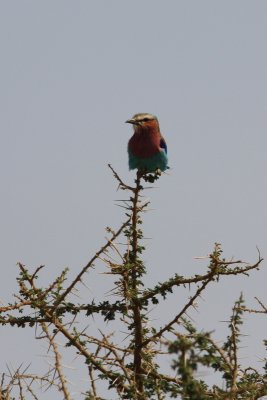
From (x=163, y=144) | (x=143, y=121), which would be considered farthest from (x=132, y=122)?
(x=163, y=144)

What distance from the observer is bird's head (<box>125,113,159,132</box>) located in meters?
10.4

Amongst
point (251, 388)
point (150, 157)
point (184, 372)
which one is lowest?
point (184, 372)

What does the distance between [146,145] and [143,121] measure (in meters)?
0.52

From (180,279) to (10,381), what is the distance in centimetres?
166

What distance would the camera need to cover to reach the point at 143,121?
10.5 m

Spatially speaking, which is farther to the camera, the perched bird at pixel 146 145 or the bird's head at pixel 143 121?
the bird's head at pixel 143 121

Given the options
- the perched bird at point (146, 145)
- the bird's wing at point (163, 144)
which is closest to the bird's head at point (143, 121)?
the perched bird at point (146, 145)

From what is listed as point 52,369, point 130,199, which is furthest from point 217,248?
point 52,369

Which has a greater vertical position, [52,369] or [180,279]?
[180,279]

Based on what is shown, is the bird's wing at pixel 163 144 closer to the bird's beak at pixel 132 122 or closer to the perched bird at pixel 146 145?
the perched bird at pixel 146 145

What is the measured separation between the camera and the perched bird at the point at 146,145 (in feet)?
32.3

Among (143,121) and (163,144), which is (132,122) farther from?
(163,144)

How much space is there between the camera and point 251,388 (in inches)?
222

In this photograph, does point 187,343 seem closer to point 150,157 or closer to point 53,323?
point 53,323
